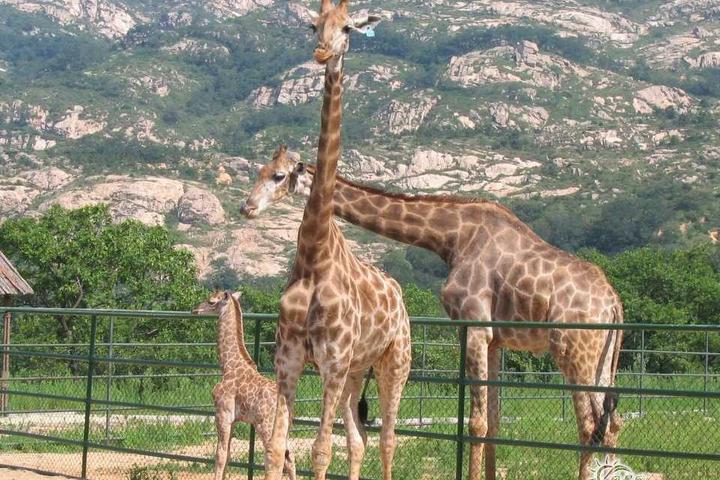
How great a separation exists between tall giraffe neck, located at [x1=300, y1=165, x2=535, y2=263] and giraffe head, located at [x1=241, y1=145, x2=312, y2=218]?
373mm

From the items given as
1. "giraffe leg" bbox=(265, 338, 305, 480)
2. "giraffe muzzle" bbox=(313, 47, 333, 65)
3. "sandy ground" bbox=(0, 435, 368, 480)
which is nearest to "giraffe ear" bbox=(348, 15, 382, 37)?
"giraffe muzzle" bbox=(313, 47, 333, 65)

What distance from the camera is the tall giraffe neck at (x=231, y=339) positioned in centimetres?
1023

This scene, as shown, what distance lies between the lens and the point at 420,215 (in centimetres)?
1055

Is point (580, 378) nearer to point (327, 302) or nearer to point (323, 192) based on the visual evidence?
point (327, 302)

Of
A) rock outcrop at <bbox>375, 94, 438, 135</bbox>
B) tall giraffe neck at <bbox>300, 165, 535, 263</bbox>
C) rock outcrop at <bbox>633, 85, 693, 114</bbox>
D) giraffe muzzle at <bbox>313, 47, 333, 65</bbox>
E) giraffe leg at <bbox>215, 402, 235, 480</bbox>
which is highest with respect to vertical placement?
giraffe muzzle at <bbox>313, 47, 333, 65</bbox>

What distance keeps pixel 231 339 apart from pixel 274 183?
141 centimetres

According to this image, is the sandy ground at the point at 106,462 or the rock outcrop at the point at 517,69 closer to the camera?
the sandy ground at the point at 106,462

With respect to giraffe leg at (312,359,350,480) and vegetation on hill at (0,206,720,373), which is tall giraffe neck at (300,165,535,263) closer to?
giraffe leg at (312,359,350,480)

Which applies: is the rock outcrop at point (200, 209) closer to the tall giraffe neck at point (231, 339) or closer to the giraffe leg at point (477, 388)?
the tall giraffe neck at point (231, 339)

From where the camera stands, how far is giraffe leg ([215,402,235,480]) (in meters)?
9.77

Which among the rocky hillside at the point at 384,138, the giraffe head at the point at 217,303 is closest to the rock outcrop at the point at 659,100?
the rocky hillside at the point at 384,138

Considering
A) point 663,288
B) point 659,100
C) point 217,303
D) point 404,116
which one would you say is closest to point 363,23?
point 217,303

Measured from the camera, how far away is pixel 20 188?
14475 cm

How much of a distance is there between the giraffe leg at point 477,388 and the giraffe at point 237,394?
1479mm
